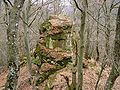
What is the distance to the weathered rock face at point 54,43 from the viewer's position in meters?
14.1

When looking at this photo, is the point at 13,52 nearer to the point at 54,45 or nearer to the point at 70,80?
the point at 70,80

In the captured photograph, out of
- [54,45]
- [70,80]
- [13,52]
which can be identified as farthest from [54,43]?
[13,52]

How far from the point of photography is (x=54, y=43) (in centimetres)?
1463

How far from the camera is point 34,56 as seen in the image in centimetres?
1488

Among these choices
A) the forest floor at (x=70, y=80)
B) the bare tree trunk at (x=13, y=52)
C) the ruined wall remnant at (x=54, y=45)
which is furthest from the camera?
the ruined wall remnant at (x=54, y=45)

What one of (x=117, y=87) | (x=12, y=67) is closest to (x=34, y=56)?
(x=117, y=87)

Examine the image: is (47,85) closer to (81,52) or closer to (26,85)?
(26,85)

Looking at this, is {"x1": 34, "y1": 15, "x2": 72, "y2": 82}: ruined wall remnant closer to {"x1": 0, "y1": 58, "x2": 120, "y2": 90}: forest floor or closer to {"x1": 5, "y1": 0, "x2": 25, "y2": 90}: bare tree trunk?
{"x1": 0, "y1": 58, "x2": 120, "y2": 90}: forest floor

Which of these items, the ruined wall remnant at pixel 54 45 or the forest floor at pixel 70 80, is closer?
the forest floor at pixel 70 80

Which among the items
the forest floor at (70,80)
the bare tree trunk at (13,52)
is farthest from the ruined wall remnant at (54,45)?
the bare tree trunk at (13,52)

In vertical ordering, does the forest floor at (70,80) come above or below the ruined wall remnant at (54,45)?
below

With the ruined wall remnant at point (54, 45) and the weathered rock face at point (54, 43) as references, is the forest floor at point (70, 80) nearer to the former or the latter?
the ruined wall remnant at point (54, 45)

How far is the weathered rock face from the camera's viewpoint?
46.3 feet

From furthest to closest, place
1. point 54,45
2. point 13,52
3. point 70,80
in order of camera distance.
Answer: point 54,45, point 70,80, point 13,52
